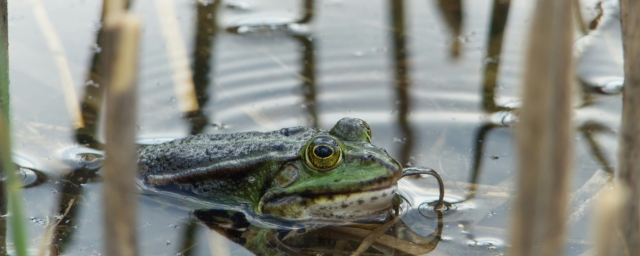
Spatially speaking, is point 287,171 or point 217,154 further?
point 217,154

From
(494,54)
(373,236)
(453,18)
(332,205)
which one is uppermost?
(453,18)

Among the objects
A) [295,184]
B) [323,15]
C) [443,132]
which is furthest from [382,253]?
[323,15]

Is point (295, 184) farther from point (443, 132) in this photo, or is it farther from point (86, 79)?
point (86, 79)

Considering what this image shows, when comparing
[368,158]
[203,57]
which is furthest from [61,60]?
[368,158]

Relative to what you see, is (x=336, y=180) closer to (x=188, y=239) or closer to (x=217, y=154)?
(x=217, y=154)

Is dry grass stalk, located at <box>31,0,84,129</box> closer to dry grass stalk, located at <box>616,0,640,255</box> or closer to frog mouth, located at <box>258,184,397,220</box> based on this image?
frog mouth, located at <box>258,184,397,220</box>

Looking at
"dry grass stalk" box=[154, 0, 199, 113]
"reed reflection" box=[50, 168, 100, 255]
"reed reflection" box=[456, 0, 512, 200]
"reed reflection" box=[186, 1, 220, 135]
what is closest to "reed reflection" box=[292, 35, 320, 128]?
"reed reflection" box=[186, 1, 220, 135]

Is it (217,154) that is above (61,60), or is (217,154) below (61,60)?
below
